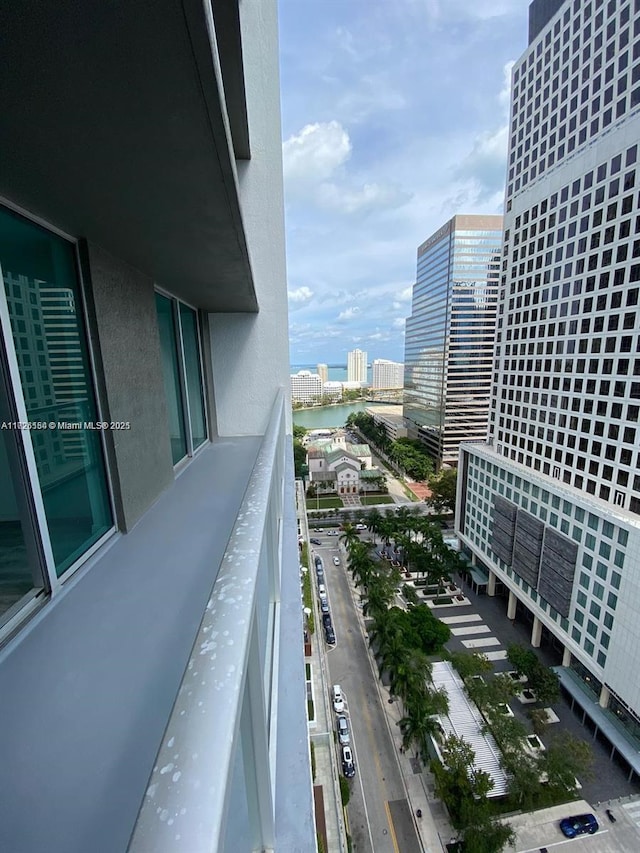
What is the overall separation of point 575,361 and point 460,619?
12014 mm

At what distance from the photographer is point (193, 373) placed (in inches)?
161

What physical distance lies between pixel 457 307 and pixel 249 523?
34863 millimetres

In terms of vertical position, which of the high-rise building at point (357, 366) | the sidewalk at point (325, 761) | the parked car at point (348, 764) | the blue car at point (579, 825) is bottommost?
the blue car at point (579, 825)

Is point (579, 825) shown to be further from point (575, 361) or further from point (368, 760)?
point (575, 361)

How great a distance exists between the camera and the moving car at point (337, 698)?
1216 centimetres

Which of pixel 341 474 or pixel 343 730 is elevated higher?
pixel 341 474

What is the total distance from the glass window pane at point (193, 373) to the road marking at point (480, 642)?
51.7 ft

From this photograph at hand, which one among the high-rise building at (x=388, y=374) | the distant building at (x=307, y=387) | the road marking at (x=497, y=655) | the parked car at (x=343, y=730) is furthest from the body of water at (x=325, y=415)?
the parked car at (x=343, y=730)

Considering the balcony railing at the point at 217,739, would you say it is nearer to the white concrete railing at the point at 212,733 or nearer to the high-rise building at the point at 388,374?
the white concrete railing at the point at 212,733

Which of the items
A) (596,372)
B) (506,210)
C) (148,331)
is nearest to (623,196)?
(596,372)

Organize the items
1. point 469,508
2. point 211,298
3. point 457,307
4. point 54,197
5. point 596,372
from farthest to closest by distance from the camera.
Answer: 1. point 457,307
2. point 469,508
3. point 596,372
4. point 211,298
5. point 54,197

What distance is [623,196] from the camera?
1125 centimetres

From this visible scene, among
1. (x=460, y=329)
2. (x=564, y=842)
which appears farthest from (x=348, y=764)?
(x=460, y=329)

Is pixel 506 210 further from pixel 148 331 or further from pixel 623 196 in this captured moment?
pixel 148 331
